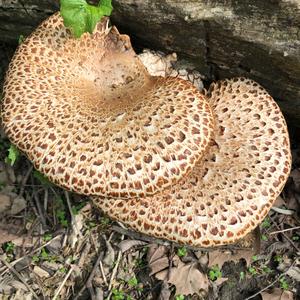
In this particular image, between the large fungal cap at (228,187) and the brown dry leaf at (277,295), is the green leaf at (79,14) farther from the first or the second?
the brown dry leaf at (277,295)

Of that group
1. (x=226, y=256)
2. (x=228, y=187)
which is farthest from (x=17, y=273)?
(x=228, y=187)

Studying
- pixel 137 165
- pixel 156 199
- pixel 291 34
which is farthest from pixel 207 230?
pixel 291 34

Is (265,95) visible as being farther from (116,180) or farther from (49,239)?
(49,239)

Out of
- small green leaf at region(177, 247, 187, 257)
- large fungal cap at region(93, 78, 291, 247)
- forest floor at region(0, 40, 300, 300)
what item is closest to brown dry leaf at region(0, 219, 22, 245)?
forest floor at region(0, 40, 300, 300)

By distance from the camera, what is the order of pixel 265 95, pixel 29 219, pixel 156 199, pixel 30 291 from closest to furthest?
pixel 156 199, pixel 265 95, pixel 30 291, pixel 29 219

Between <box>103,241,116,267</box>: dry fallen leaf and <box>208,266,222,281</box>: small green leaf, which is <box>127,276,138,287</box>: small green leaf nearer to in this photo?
<box>103,241,116,267</box>: dry fallen leaf

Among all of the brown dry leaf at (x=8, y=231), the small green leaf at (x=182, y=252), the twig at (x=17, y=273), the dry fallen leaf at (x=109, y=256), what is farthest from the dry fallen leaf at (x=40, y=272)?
the small green leaf at (x=182, y=252)
